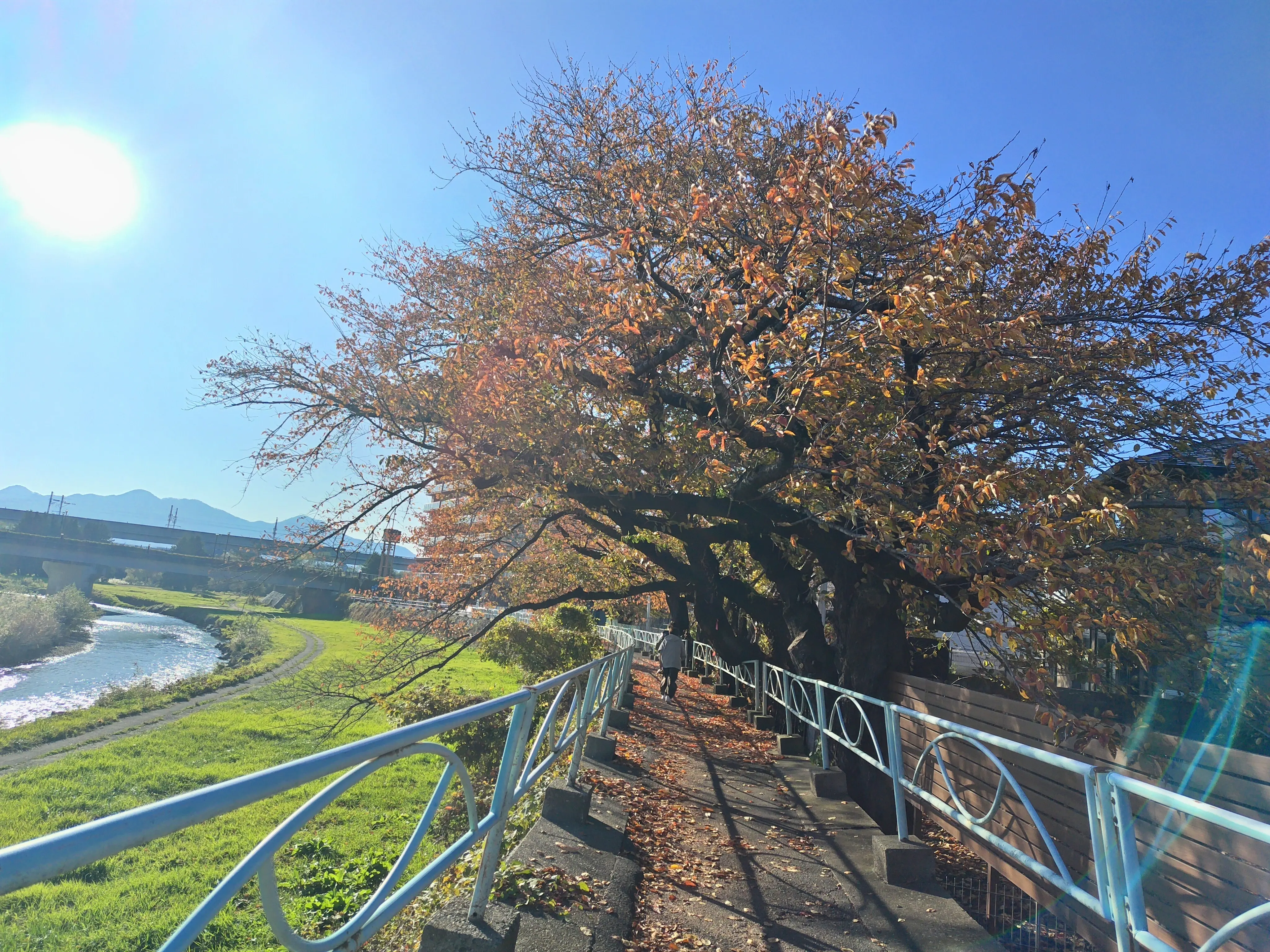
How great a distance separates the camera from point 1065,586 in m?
5.76

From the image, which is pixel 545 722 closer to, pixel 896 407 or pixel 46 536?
pixel 896 407

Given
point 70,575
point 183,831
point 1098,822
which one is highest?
point 1098,822

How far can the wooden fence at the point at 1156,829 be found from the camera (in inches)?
131

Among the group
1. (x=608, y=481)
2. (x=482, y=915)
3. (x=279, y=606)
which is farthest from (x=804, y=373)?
(x=279, y=606)

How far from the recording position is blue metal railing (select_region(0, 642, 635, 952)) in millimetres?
1160

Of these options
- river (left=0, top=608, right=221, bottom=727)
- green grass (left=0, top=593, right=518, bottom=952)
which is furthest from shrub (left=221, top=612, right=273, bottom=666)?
green grass (left=0, top=593, right=518, bottom=952)

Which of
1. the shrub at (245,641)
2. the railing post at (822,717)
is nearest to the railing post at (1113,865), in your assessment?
the railing post at (822,717)

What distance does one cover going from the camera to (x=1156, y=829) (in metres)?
3.88

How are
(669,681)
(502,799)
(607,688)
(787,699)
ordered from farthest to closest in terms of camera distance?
(669,681), (787,699), (607,688), (502,799)

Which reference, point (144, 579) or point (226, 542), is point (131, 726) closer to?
point (226, 542)

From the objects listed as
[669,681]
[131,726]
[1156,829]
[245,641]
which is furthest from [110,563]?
[1156,829]

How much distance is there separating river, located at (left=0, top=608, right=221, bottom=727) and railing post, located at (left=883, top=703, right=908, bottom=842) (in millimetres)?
23655

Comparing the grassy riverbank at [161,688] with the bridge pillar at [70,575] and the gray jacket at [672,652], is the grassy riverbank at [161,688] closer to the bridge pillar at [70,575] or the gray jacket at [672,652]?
the bridge pillar at [70,575]

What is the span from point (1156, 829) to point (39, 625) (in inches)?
1576
